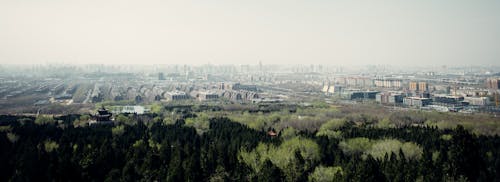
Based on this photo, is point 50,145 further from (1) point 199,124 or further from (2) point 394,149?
(2) point 394,149

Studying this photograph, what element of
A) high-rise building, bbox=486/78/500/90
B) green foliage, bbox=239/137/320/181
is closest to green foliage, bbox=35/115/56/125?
green foliage, bbox=239/137/320/181

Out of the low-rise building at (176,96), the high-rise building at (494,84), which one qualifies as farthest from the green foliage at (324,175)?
the high-rise building at (494,84)

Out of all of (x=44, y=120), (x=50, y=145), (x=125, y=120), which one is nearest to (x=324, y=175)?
(x=50, y=145)

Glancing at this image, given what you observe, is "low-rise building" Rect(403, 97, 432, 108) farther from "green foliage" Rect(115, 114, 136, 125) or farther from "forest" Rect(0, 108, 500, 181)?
"green foliage" Rect(115, 114, 136, 125)

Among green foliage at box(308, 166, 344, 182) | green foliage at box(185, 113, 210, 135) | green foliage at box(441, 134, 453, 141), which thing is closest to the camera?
green foliage at box(308, 166, 344, 182)

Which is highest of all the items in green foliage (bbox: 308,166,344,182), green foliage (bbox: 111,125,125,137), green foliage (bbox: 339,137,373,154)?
green foliage (bbox: 111,125,125,137)

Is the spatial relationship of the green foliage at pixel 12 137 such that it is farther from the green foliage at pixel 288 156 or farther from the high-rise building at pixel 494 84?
the high-rise building at pixel 494 84

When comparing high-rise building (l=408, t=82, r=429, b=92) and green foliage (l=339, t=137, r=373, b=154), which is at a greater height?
high-rise building (l=408, t=82, r=429, b=92)

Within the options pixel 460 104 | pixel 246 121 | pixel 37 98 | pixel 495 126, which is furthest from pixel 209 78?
pixel 495 126

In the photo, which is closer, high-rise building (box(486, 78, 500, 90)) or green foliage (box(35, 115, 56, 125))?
green foliage (box(35, 115, 56, 125))

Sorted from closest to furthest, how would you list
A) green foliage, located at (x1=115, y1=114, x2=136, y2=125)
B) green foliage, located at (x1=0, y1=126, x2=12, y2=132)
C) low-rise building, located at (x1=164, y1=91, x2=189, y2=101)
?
1. green foliage, located at (x1=0, y1=126, x2=12, y2=132)
2. green foliage, located at (x1=115, y1=114, x2=136, y2=125)
3. low-rise building, located at (x1=164, y1=91, x2=189, y2=101)
